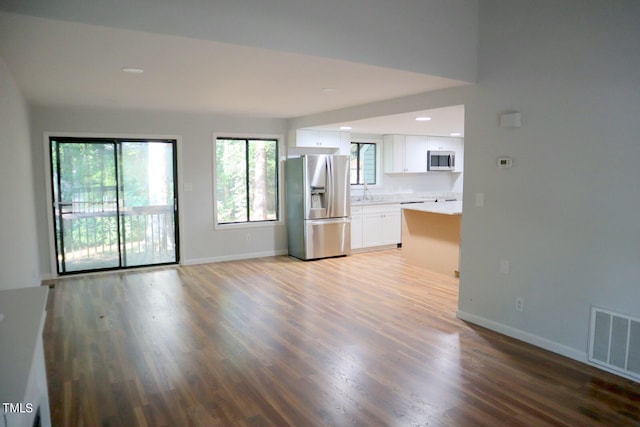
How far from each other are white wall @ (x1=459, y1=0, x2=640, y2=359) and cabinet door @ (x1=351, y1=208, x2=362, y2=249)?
321 centimetres

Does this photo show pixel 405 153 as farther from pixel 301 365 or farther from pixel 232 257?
pixel 301 365

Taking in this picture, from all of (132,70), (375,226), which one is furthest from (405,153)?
(132,70)

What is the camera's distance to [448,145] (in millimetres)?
9023

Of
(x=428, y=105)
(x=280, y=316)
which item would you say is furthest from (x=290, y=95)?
(x=280, y=316)

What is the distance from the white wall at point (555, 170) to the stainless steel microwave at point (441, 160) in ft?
15.6

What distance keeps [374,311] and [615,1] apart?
324cm

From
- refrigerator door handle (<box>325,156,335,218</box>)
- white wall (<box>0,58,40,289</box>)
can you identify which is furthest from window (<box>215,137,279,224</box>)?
white wall (<box>0,58,40,289</box>)

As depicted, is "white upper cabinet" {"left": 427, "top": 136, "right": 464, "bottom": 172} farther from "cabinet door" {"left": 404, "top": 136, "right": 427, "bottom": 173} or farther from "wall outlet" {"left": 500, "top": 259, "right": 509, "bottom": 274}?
"wall outlet" {"left": 500, "top": 259, "right": 509, "bottom": 274}

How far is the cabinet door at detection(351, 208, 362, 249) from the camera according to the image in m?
7.21

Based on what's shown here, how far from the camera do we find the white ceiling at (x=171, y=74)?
2.55 m

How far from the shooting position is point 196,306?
4.56 m

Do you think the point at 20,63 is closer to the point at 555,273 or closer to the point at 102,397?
the point at 102,397

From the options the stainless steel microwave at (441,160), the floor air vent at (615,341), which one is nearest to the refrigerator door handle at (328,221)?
the stainless steel microwave at (441,160)

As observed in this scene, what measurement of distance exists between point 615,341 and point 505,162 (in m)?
1.59
